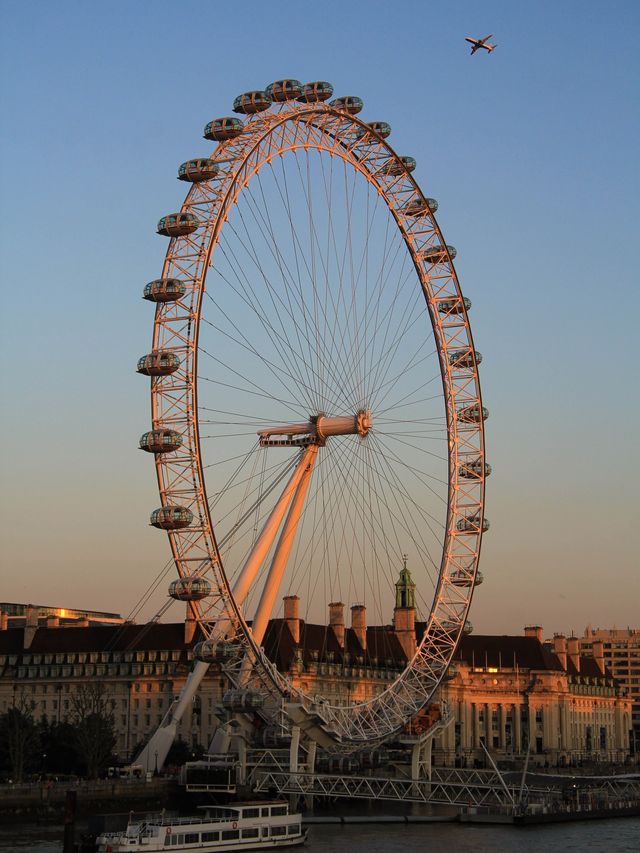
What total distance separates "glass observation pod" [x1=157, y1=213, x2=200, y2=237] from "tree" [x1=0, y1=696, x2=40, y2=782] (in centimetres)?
2870

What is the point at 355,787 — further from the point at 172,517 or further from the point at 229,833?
the point at 172,517

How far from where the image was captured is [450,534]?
78750 millimetres

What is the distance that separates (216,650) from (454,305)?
901 inches

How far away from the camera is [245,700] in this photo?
236ft

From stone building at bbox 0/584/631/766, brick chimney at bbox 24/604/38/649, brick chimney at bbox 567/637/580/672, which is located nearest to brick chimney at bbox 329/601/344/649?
stone building at bbox 0/584/631/766

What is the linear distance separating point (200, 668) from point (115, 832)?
18841 mm

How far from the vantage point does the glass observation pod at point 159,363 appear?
65.4 m

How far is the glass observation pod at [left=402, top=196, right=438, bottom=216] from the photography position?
78938mm

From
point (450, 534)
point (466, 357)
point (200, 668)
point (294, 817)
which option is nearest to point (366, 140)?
point (466, 357)

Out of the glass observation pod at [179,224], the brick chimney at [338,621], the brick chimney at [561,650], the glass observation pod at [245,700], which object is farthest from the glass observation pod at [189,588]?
the brick chimney at [561,650]

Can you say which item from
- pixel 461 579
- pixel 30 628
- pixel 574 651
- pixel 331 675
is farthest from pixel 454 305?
pixel 574 651

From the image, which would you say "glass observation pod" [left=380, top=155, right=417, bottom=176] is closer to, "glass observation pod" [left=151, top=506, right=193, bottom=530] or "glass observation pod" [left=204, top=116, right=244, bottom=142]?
"glass observation pod" [left=204, top=116, right=244, bottom=142]

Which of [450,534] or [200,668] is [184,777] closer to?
[200,668]

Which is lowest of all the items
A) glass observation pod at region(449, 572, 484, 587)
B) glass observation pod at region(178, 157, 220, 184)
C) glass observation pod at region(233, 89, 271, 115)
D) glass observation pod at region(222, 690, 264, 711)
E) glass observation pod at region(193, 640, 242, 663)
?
glass observation pod at region(222, 690, 264, 711)
